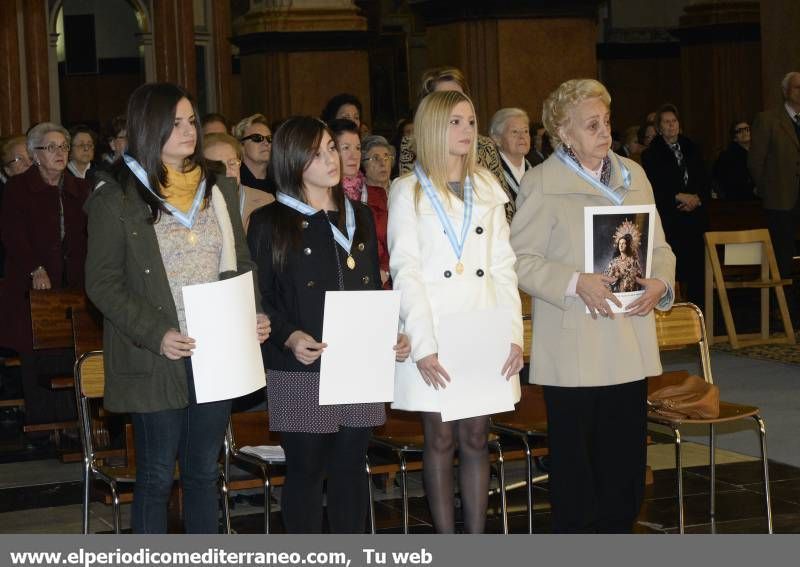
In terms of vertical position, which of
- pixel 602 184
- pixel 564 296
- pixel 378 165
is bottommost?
pixel 564 296

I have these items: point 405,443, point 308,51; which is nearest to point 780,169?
point 308,51

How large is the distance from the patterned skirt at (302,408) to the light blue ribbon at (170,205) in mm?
639

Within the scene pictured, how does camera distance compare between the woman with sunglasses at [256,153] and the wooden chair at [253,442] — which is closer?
the wooden chair at [253,442]

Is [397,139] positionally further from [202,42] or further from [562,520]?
[202,42]

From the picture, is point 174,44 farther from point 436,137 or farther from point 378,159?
point 436,137

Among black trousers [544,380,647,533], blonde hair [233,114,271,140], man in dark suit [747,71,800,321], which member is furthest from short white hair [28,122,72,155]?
man in dark suit [747,71,800,321]

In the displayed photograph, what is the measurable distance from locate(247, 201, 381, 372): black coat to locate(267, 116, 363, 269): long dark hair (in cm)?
2

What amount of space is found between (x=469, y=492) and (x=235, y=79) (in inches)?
839

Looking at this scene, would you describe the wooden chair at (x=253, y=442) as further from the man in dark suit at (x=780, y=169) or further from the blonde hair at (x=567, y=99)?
the man in dark suit at (x=780, y=169)

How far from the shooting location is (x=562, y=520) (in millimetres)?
5324

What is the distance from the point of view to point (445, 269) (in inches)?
204

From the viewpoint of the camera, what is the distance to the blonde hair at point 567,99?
5215 mm

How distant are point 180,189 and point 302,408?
0.87 meters

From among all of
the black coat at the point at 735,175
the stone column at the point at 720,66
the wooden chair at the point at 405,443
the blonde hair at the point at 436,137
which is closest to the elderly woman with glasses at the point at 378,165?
the wooden chair at the point at 405,443
